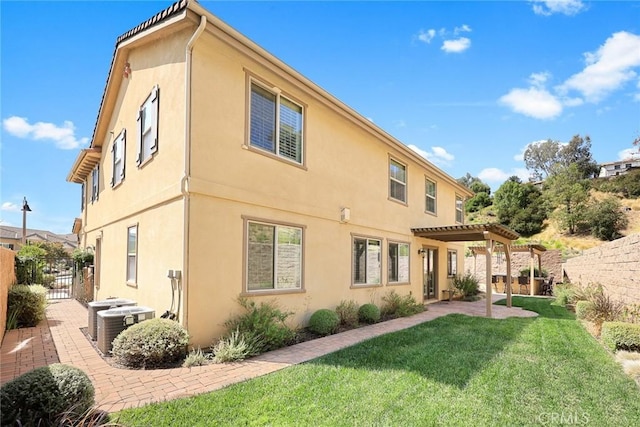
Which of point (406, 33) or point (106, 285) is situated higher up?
point (406, 33)

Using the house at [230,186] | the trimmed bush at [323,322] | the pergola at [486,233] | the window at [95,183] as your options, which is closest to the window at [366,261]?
the house at [230,186]

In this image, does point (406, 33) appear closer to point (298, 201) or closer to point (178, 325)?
point (298, 201)

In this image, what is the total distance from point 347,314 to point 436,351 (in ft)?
10.7

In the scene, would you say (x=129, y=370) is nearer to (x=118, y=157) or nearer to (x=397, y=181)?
(x=118, y=157)

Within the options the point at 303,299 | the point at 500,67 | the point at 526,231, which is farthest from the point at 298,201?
the point at 526,231

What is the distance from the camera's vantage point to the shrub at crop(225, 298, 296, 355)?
7.00 meters

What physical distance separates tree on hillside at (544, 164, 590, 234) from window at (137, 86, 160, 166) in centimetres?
4128

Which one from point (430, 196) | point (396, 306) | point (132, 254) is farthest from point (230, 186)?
point (430, 196)

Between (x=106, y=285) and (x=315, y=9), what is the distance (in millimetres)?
11677

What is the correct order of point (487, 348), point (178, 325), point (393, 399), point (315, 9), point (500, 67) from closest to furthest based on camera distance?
point (393, 399), point (178, 325), point (487, 348), point (315, 9), point (500, 67)

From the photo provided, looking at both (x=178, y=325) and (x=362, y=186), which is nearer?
(x=178, y=325)

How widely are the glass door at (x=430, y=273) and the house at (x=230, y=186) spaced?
119 inches

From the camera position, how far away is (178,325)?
21.1 ft

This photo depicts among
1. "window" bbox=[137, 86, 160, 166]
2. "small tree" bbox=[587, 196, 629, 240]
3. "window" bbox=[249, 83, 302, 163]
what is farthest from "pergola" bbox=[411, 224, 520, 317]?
"small tree" bbox=[587, 196, 629, 240]
